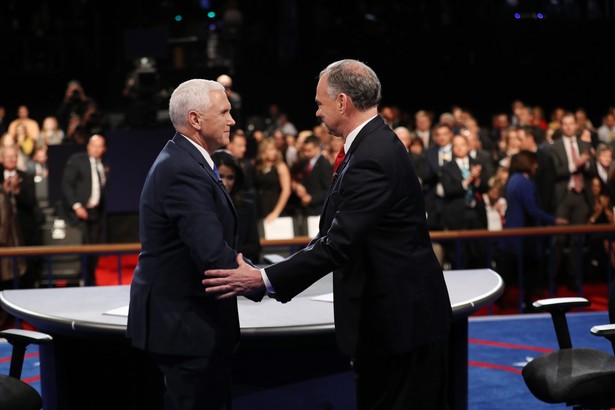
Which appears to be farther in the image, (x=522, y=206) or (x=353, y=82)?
(x=522, y=206)

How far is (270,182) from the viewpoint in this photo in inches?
400

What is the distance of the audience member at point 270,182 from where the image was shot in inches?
398

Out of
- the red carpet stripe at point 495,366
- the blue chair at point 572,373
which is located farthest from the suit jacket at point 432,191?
the blue chair at point 572,373

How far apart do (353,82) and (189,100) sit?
584 mm

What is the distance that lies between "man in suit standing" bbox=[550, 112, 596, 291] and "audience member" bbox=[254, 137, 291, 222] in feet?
8.98

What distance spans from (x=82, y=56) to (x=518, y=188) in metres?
10.5

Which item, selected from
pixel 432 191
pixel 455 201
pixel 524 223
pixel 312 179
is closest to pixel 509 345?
pixel 524 223

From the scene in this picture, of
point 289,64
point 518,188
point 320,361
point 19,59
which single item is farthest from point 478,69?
point 320,361

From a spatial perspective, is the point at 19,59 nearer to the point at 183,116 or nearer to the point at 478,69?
the point at 478,69

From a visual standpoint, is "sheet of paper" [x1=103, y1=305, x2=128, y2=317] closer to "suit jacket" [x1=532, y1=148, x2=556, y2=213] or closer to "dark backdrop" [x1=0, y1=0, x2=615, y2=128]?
"suit jacket" [x1=532, y1=148, x2=556, y2=213]

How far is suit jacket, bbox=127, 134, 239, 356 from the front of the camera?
3.36 meters

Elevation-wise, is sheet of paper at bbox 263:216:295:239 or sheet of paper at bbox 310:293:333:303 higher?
sheet of paper at bbox 310:293:333:303

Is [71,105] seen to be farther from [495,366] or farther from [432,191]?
[495,366]

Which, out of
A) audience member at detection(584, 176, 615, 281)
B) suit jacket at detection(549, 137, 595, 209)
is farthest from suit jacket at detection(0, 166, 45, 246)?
audience member at detection(584, 176, 615, 281)
